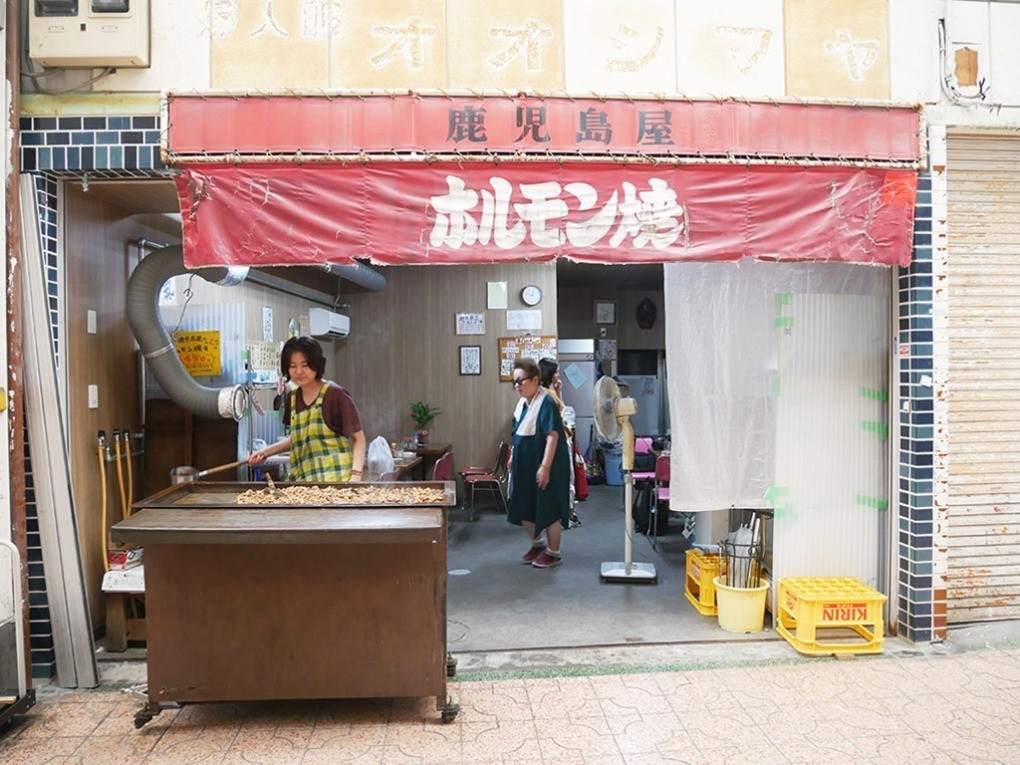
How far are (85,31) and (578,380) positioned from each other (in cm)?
780

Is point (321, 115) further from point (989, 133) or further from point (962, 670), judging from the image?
point (962, 670)

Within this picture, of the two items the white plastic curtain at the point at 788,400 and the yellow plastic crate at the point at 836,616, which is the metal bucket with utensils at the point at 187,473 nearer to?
the white plastic curtain at the point at 788,400

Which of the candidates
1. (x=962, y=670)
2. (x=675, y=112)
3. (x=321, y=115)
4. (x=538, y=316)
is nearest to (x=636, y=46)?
(x=675, y=112)

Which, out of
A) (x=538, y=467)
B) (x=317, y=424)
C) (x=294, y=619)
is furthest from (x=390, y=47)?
(x=538, y=467)

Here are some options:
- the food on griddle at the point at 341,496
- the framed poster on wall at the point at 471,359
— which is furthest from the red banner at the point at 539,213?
the framed poster on wall at the point at 471,359

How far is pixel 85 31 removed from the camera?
3.67 m

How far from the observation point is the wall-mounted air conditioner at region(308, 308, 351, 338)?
7.78 m

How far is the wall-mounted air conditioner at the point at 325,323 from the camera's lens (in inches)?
306

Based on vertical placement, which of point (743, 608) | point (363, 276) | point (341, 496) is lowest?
point (743, 608)

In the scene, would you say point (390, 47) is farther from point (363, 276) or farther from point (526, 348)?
point (526, 348)

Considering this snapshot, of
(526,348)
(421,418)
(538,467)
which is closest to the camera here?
(538,467)

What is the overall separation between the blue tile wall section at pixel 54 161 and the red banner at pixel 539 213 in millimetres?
375

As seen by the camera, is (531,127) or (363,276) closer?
(531,127)

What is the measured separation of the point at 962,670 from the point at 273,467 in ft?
15.2
